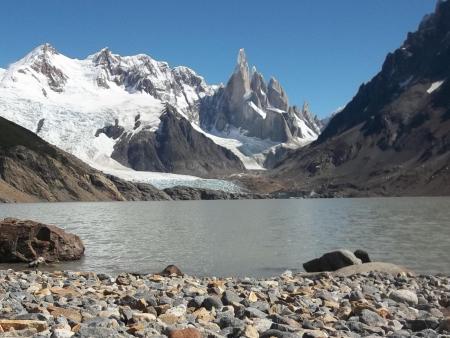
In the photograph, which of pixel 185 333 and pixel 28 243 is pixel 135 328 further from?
pixel 28 243

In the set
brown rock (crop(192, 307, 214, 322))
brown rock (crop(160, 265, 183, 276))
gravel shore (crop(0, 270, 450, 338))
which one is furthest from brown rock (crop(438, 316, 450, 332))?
brown rock (crop(160, 265, 183, 276))

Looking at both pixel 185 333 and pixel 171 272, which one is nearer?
pixel 185 333

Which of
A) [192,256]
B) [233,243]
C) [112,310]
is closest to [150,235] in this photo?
[233,243]

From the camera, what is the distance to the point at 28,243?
39.7 m

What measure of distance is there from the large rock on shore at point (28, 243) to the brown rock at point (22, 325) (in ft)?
94.2

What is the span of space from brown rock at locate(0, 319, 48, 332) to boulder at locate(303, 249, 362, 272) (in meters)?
24.2

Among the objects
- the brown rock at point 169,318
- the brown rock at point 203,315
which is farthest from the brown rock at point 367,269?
the brown rock at point 169,318

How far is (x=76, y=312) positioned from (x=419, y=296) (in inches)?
529

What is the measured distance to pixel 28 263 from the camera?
127 feet

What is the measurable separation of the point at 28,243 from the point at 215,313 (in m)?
27.6

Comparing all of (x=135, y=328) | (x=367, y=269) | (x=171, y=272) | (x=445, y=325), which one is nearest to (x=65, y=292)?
(x=135, y=328)

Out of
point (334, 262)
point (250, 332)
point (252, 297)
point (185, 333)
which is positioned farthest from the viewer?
point (334, 262)

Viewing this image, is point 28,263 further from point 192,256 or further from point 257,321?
point 257,321

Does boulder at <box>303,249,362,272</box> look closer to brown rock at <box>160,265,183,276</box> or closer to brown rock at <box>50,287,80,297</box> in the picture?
brown rock at <box>160,265,183,276</box>
